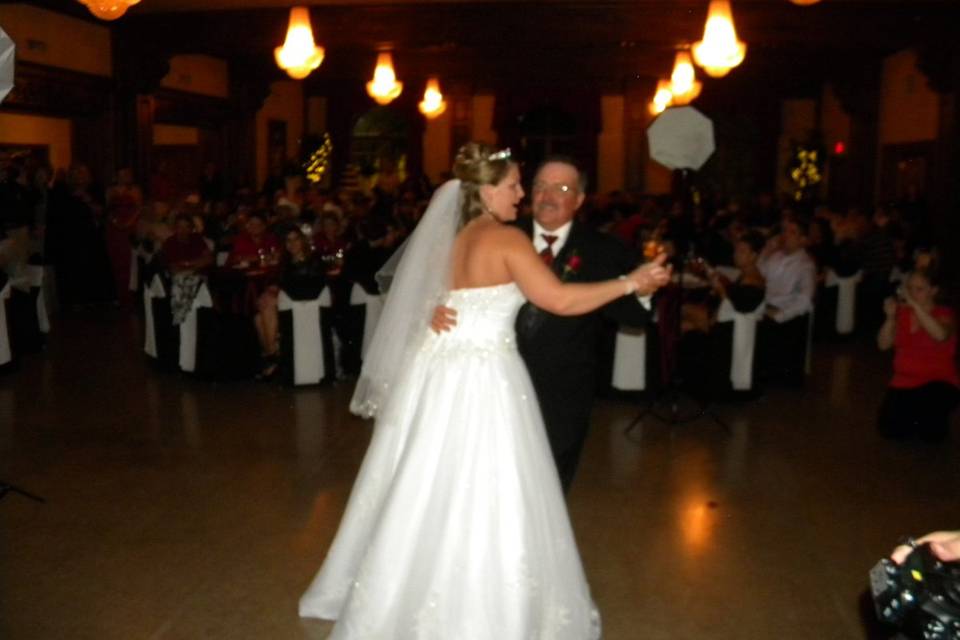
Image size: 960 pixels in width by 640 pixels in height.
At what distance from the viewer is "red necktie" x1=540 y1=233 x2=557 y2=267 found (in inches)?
153

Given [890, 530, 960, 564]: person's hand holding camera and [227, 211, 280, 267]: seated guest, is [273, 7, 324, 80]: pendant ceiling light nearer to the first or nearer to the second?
[227, 211, 280, 267]: seated guest

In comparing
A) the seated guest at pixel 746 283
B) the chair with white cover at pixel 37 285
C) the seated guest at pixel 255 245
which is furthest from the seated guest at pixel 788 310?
the chair with white cover at pixel 37 285

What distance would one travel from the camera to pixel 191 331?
7648 millimetres

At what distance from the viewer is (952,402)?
20.3 feet

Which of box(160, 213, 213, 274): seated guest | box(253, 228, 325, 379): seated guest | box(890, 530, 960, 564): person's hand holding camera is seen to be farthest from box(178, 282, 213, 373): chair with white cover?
box(890, 530, 960, 564): person's hand holding camera

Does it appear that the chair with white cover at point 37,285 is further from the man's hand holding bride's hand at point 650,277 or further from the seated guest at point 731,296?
the man's hand holding bride's hand at point 650,277

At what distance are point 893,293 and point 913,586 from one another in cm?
868

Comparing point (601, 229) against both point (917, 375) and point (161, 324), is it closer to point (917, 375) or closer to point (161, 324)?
point (917, 375)

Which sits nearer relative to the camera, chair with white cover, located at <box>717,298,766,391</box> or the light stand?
the light stand

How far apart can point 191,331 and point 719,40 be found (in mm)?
4649

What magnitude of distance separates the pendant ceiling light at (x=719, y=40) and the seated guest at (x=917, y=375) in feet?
9.56

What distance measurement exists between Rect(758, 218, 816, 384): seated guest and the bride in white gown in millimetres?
4727

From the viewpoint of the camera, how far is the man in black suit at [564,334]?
3.79m

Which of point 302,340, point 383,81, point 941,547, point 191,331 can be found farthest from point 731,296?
point 383,81
